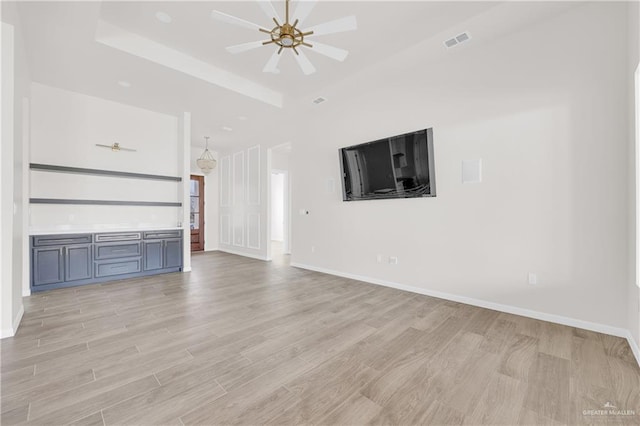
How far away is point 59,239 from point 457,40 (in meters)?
5.97

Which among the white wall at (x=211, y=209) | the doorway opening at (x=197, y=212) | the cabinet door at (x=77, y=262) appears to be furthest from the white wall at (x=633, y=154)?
the doorway opening at (x=197, y=212)

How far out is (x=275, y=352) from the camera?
7.38ft

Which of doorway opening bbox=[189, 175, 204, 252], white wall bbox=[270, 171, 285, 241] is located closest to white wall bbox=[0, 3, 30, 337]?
doorway opening bbox=[189, 175, 204, 252]

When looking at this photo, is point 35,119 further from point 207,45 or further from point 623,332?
point 623,332

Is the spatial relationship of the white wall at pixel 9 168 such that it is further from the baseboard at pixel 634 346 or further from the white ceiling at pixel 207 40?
the baseboard at pixel 634 346

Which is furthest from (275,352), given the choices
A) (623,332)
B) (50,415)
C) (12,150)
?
(623,332)

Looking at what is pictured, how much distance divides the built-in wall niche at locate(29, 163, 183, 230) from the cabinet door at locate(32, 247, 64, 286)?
1.79 ft

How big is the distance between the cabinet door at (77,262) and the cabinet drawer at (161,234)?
2.67 ft

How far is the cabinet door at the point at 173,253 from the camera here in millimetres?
5125

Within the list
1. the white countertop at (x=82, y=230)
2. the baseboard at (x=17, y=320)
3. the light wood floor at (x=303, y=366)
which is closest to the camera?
the light wood floor at (x=303, y=366)

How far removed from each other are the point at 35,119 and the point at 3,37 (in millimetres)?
2402

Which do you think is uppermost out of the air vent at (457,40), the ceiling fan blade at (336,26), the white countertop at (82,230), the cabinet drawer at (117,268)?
the air vent at (457,40)

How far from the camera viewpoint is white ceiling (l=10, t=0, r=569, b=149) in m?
2.96

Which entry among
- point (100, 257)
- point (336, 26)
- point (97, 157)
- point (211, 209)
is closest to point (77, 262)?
point (100, 257)
